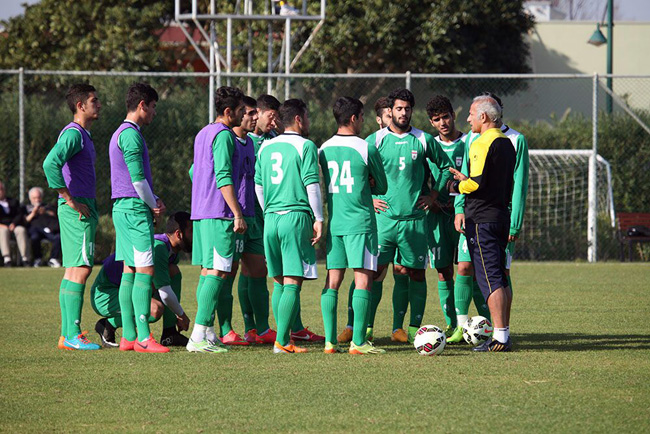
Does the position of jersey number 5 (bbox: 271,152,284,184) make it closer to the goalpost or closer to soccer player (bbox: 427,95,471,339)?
soccer player (bbox: 427,95,471,339)

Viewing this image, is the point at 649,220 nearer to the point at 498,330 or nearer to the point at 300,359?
the point at 498,330

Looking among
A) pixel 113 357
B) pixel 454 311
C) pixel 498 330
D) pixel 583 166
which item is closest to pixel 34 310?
pixel 113 357

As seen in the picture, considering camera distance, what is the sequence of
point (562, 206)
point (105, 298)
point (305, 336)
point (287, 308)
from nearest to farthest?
point (287, 308), point (105, 298), point (305, 336), point (562, 206)

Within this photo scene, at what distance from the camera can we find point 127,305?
8133mm

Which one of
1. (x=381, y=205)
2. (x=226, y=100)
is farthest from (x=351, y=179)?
(x=226, y=100)

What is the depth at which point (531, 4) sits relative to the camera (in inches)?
2069

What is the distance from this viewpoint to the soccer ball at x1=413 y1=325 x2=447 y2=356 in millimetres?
7883

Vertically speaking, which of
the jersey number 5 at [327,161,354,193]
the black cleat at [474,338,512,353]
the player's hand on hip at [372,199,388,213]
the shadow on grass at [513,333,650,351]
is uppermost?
the jersey number 5 at [327,161,354,193]

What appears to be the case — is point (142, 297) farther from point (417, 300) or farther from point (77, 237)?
point (417, 300)

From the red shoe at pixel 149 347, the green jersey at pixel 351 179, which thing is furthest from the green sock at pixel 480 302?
the red shoe at pixel 149 347

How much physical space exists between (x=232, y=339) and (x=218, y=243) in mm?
1174

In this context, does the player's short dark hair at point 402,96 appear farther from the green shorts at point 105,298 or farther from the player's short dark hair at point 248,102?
the green shorts at point 105,298

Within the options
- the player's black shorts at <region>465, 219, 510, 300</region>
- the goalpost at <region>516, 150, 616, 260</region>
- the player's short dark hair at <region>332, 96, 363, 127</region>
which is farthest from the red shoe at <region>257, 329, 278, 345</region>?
the goalpost at <region>516, 150, 616, 260</region>

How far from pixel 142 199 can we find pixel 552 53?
27481 mm
